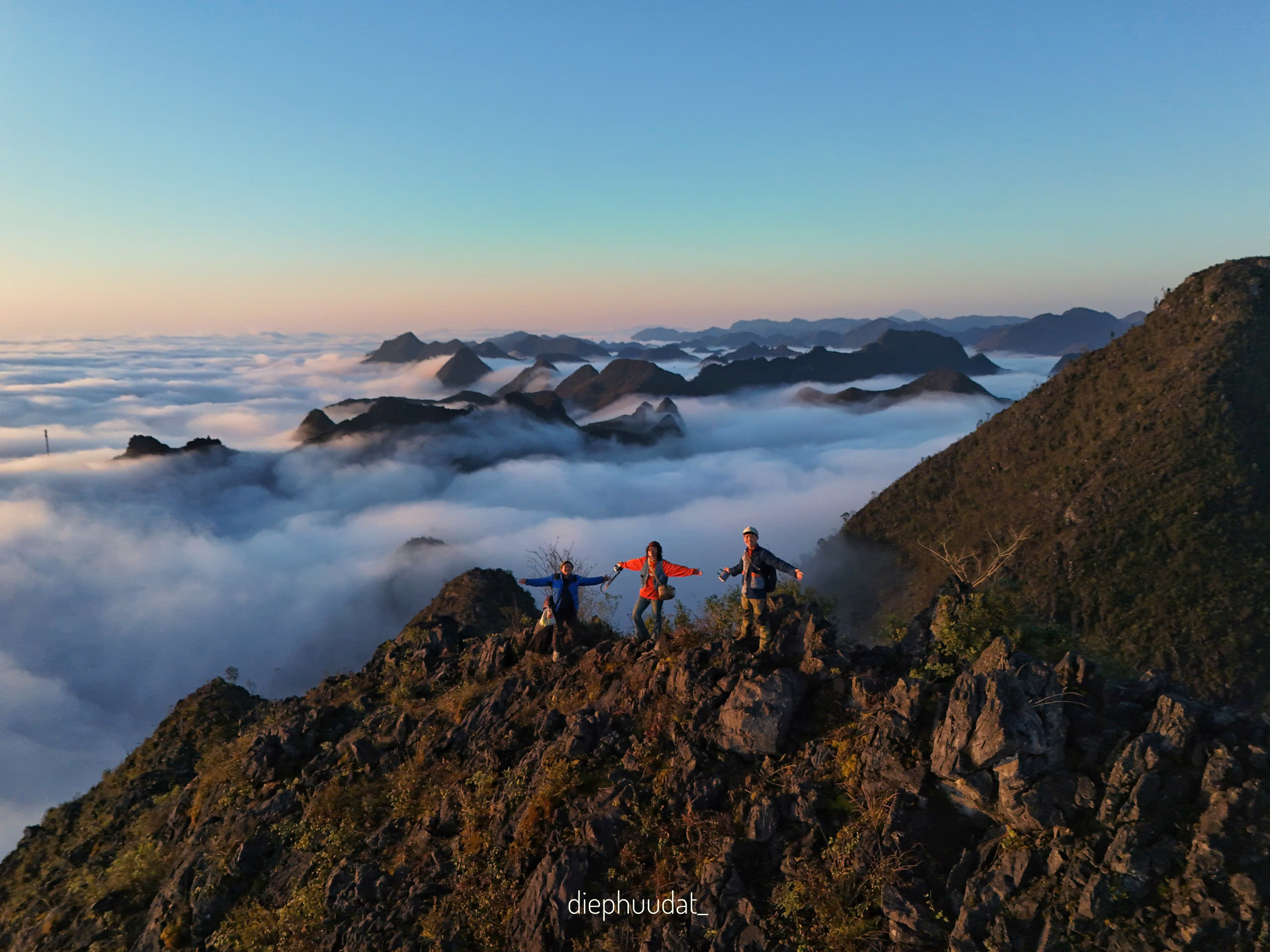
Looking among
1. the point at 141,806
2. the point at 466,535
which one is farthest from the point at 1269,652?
the point at 466,535

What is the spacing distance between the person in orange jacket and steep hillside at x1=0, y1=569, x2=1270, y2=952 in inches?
17.2

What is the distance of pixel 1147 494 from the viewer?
45000 mm

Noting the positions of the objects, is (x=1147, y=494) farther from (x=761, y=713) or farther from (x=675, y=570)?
(x=761, y=713)

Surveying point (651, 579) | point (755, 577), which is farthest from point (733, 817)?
point (651, 579)

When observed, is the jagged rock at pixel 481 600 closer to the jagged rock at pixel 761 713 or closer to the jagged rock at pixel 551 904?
the jagged rock at pixel 551 904

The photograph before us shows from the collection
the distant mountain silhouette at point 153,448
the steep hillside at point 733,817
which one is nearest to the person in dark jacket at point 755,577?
the steep hillside at point 733,817

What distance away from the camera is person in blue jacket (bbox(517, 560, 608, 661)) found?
13.6 meters

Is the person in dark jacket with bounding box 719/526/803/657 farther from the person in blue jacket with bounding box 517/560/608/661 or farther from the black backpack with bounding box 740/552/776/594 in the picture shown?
the person in blue jacket with bounding box 517/560/608/661

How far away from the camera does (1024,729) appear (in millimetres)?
7500

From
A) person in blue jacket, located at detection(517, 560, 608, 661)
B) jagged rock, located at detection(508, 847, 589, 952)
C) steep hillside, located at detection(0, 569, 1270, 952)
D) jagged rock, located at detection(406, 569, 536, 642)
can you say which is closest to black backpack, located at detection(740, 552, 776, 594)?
steep hillside, located at detection(0, 569, 1270, 952)

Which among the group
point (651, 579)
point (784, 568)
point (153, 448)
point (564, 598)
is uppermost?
point (784, 568)

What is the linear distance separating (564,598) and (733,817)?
627 centimetres

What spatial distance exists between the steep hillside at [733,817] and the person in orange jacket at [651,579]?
437 mm

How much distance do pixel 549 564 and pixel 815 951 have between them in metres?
12.5
